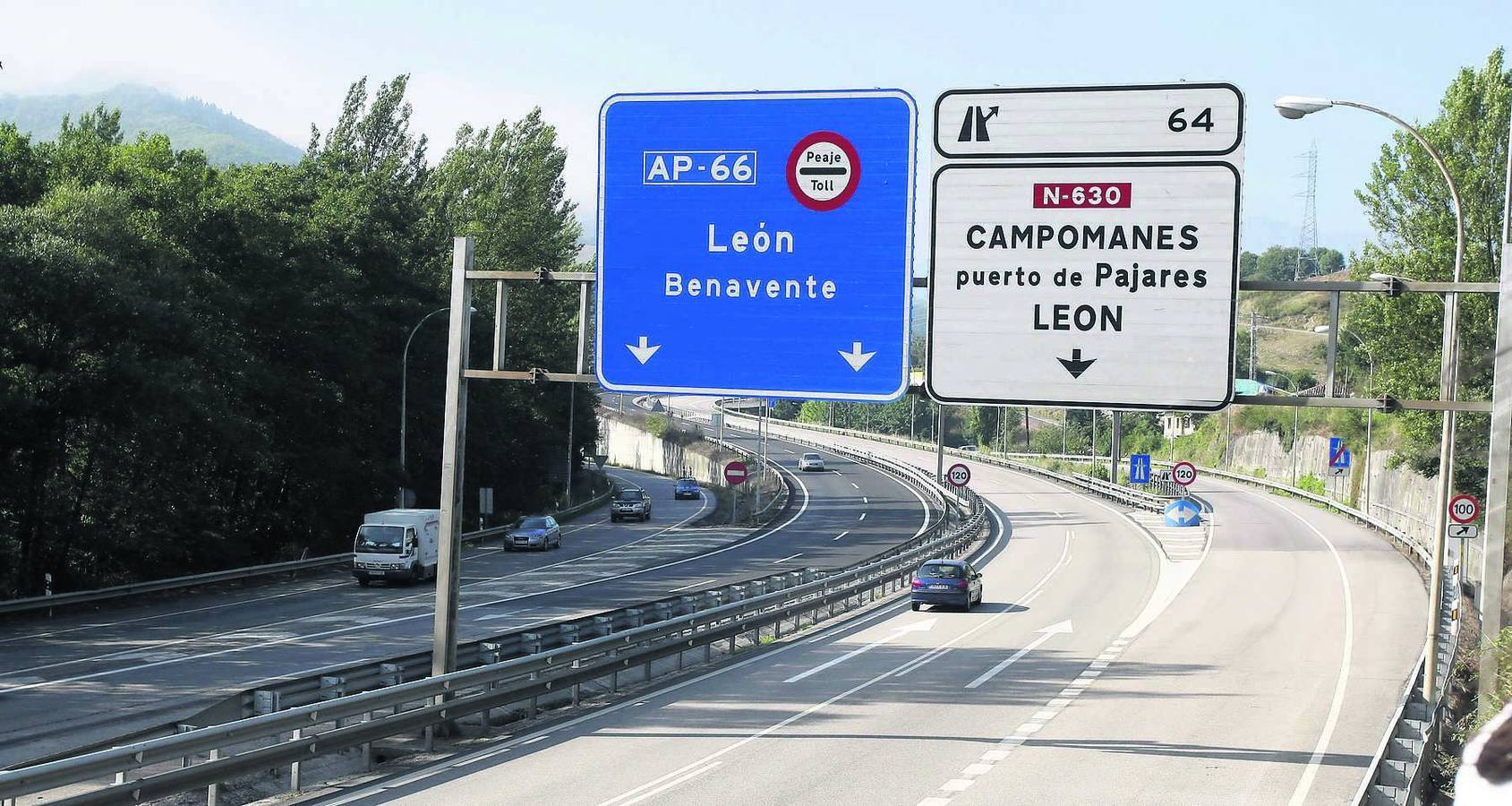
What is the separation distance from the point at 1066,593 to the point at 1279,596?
6.20 meters

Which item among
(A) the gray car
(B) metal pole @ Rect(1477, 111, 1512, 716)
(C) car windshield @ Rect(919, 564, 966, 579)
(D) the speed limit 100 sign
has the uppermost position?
(B) metal pole @ Rect(1477, 111, 1512, 716)

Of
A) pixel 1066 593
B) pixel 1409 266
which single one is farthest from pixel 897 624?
pixel 1409 266

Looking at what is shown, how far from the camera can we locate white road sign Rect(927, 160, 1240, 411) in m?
Result: 12.9

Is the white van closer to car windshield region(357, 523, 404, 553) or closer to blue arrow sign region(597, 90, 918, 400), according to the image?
car windshield region(357, 523, 404, 553)

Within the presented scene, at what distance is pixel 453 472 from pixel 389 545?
27709 millimetres

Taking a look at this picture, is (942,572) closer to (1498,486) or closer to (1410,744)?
(1410,744)

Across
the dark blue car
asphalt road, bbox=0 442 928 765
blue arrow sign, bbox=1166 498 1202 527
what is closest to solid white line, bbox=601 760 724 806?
asphalt road, bbox=0 442 928 765

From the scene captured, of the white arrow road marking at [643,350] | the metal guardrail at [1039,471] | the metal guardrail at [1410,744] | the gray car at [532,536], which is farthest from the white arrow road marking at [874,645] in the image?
the metal guardrail at [1039,471]

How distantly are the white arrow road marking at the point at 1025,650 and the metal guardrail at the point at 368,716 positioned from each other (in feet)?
17.3

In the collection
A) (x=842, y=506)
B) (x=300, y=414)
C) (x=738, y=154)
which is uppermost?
(x=738, y=154)

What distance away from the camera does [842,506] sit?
284 ft

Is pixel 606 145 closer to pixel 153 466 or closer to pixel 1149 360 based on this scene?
pixel 1149 360

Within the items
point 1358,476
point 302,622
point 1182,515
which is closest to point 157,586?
point 302,622

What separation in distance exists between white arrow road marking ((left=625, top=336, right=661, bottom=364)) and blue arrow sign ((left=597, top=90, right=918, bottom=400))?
2 centimetres
